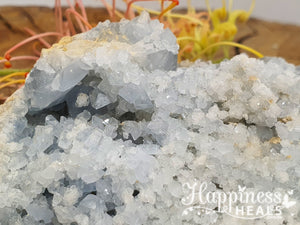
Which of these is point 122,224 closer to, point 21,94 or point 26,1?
point 21,94

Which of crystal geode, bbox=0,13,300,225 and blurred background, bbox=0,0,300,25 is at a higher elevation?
crystal geode, bbox=0,13,300,225

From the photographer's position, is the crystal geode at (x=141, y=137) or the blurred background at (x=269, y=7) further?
the blurred background at (x=269, y=7)

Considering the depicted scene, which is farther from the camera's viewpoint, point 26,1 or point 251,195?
point 26,1

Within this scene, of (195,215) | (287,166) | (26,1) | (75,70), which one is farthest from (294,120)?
(26,1)

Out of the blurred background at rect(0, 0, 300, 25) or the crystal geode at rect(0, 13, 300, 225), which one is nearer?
the crystal geode at rect(0, 13, 300, 225)

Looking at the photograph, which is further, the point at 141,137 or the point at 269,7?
the point at 269,7

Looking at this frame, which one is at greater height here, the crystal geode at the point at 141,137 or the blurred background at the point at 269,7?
the crystal geode at the point at 141,137

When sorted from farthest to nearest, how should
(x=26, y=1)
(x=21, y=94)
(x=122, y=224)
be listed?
(x=26, y=1) → (x=21, y=94) → (x=122, y=224)

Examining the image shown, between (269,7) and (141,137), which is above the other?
(141,137)
